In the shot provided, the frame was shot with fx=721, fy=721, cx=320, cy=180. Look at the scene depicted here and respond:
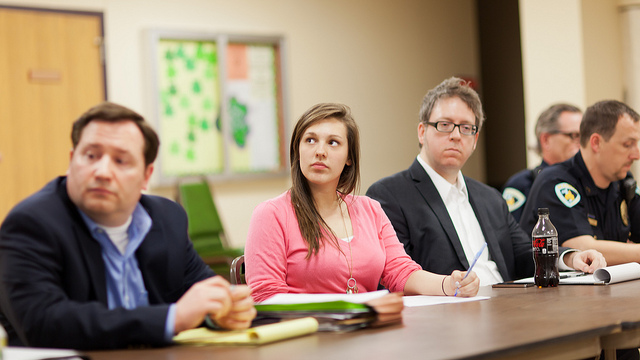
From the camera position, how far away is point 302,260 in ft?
7.77

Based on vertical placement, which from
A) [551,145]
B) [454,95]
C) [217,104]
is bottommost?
[551,145]

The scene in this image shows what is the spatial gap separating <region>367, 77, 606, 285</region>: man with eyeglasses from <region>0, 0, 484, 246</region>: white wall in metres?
3.72

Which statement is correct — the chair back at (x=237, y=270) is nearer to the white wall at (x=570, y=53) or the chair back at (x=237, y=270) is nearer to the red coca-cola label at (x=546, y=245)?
the red coca-cola label at (x=546, y=245)

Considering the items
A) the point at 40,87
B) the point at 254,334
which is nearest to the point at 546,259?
the point at 254,334

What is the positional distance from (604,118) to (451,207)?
88 cm

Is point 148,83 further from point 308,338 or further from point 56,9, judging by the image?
point 308,338

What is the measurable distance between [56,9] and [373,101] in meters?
3.36

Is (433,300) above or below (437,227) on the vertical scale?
below

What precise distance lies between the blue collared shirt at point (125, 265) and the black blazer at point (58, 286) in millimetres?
29

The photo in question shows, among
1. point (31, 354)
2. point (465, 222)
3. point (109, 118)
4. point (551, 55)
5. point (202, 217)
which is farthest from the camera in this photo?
point (202, 217)

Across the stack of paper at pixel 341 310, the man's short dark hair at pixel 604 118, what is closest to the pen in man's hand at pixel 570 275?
the man's short dark hair at pixel 604 118

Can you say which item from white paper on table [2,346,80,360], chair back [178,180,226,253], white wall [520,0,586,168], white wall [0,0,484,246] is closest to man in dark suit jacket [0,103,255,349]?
white paper on table [2,346,80,360]

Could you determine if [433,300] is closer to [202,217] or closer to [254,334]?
[254,334]

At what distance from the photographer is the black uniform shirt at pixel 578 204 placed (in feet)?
10.3
